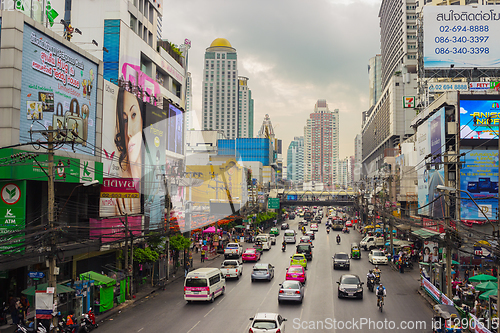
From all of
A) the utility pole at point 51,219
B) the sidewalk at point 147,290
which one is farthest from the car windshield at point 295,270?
the utility pole at point 51,219

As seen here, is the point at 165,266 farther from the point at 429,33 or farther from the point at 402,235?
the point at 402,235

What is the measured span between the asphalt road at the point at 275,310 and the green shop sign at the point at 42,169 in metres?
8.64

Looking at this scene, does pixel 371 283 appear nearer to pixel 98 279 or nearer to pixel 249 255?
pixel 98 279

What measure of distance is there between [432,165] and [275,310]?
28361mm

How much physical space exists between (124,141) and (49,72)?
37.5 ft

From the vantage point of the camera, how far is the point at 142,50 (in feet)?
158

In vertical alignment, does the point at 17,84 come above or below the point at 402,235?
above

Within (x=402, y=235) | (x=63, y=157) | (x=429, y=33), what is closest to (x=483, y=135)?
(x=429, y=33)

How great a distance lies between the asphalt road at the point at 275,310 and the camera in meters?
19.9

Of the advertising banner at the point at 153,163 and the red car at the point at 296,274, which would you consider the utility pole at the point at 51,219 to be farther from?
the advertising banner at the point at 153,163

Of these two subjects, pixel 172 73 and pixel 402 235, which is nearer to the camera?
pixel 172 73

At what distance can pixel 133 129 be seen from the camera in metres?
39.3

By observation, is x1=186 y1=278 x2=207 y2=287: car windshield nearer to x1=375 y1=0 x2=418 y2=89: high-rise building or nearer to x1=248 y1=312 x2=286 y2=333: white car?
x1=248 y1=312 x2=286 y2=333: white car

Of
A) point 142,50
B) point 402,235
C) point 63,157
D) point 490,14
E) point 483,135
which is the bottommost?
point 402,235
